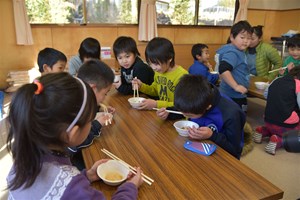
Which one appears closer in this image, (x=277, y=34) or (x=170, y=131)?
(x=170, y=131)

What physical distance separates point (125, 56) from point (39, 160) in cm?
151

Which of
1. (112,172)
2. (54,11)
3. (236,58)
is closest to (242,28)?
(236,58)

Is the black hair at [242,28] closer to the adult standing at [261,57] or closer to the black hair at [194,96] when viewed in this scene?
the adult standing at [261,57]

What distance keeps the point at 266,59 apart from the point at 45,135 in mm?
3406

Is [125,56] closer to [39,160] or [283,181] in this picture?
[39,160]

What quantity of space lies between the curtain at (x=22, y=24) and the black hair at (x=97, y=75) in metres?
3.26

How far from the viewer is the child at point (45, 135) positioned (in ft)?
2.27

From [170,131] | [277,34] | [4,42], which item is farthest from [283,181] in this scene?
[277,34]

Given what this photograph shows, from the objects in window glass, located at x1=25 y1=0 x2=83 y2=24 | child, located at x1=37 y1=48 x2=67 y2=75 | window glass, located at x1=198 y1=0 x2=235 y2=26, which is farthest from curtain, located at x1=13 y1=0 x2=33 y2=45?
window glass, located at x1=198 y1=0 x2=235 y2=26

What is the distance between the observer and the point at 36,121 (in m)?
0.70

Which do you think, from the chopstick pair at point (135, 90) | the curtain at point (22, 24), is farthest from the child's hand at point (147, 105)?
the curtain at point (22, 24)

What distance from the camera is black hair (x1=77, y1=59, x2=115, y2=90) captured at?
4.72 ft

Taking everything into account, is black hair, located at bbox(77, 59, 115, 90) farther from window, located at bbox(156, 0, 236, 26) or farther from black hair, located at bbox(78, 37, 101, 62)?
window, located at bbox(156, 0, 236, 26)

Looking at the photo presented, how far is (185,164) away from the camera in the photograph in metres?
1.04
